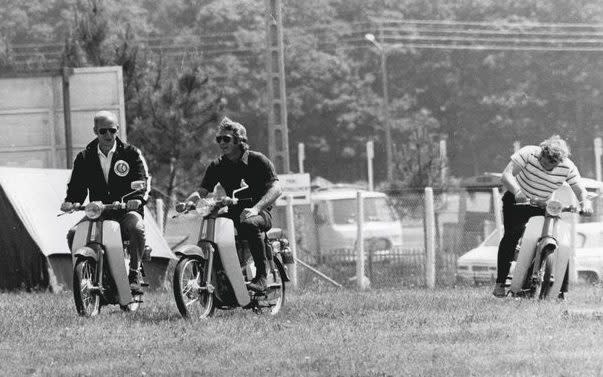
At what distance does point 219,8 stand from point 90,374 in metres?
63.1

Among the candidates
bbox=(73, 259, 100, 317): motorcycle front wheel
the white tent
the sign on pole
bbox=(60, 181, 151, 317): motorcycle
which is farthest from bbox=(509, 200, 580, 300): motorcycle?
the sign on pole

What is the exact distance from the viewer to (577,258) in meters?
19.9

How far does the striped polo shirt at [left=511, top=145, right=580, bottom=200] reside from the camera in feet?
43.4

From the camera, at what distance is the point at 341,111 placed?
6981cm

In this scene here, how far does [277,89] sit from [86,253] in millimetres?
13921

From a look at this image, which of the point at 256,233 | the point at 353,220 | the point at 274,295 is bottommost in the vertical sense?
the point at 353,220

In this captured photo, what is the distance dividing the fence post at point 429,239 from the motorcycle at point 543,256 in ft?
18.1

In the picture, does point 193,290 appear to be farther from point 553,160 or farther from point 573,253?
point 573,253

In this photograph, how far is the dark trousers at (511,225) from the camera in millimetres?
13547

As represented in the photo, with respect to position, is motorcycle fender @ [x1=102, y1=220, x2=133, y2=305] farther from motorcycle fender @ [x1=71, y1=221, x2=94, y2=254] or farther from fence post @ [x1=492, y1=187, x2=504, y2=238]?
Answer: fence post @ [x1=492, y1=187, x2=504, y2=238]

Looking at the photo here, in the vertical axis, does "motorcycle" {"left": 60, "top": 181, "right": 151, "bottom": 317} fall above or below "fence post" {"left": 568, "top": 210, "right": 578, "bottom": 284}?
above

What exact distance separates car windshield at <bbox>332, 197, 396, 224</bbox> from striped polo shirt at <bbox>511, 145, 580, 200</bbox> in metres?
17.8

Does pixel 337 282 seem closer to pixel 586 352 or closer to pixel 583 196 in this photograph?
pixel 583 196

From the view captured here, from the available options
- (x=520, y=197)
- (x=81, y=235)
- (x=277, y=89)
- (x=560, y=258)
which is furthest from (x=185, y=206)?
(x=277, y=89)
